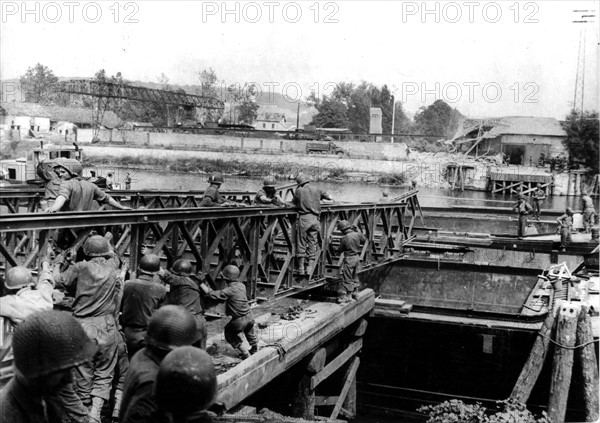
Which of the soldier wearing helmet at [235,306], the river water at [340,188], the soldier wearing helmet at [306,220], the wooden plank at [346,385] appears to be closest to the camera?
the soldier wearing helmet at [235,306]

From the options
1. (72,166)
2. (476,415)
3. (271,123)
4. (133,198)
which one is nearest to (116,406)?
(72,166)

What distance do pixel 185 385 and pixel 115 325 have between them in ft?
10.9

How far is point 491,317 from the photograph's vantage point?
12445 mm

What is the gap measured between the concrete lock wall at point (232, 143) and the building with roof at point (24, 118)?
25.0 feet

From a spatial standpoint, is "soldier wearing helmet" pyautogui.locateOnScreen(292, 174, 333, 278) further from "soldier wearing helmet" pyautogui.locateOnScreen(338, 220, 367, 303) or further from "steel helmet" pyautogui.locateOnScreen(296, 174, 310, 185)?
"soldier wearing helmet" pyautogui.locateOnScreen(338, 220, 367, 303)

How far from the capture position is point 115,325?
17.9 ft

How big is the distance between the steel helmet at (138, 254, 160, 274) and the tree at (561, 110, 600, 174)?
48858 millimetres

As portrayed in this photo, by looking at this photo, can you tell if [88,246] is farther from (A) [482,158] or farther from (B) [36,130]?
(B) [36,130]

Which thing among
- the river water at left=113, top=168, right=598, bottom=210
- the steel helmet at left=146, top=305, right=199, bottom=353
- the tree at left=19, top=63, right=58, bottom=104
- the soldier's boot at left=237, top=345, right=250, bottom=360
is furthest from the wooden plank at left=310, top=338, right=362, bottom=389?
the tree at left=19, top=63, right=58, bottom=104

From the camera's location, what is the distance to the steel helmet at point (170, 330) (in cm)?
300

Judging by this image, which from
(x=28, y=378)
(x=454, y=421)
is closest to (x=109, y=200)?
(x=28, y=378)

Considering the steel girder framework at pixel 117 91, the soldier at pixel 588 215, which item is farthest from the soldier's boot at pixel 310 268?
the steel girder framework at pixel 117 91

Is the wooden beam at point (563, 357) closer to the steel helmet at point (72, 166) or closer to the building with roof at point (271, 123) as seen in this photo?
the steel helmet at point (72, 166)

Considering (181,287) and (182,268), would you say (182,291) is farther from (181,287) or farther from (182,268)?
(182,268)
